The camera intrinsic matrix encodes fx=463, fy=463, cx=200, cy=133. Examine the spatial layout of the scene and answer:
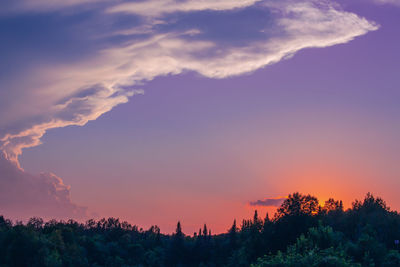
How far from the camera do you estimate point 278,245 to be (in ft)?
303

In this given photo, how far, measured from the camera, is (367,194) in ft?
566

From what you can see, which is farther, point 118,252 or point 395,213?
point 118,252

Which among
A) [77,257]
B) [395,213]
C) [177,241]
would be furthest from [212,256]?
[395,213]

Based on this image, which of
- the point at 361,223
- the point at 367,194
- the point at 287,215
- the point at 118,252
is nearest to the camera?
the point at 287,215

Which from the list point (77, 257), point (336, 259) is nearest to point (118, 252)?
point (77, 257)

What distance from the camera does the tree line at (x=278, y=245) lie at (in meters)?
66.9

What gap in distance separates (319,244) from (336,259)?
23765 mm

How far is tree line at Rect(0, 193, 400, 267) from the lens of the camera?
220ft

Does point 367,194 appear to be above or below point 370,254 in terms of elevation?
above

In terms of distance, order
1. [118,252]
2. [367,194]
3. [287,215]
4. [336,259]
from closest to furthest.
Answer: [336,259] → [287,215] → [367,194] → [118,252]

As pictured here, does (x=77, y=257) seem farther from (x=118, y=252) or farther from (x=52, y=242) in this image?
(x=118, y=252)

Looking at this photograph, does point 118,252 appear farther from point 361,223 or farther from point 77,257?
point 361,223

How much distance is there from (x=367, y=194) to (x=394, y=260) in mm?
102291

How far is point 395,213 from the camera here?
5812 inches
